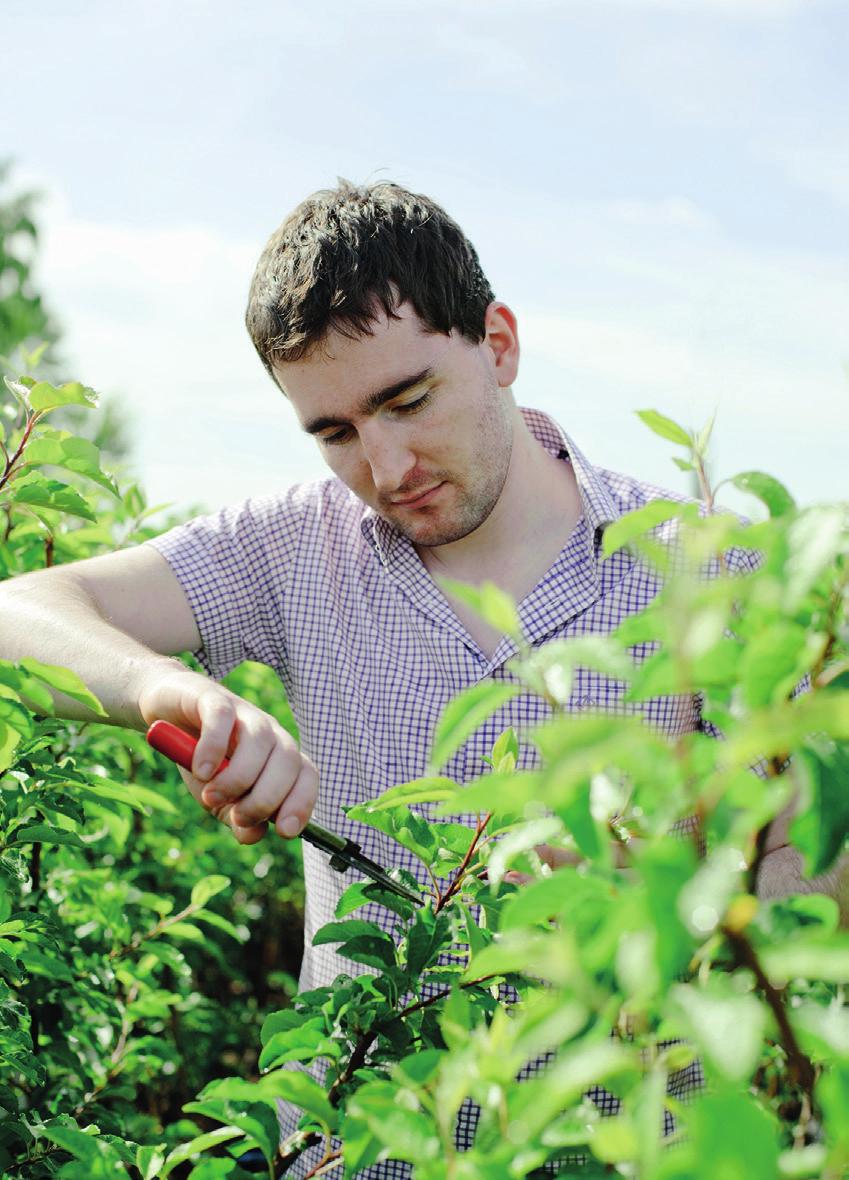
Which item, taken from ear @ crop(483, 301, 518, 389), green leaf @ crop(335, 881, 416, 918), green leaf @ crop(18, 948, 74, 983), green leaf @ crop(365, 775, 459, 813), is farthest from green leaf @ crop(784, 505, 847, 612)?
ear @ crop(483, 301, 518, 389)

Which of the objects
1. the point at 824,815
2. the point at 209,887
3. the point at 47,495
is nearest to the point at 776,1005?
the point at 824,815

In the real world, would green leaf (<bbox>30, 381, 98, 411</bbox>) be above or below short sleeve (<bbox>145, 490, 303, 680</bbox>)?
above

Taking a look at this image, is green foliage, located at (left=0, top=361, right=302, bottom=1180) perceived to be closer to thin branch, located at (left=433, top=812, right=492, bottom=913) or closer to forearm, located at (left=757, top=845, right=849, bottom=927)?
thin branch, located at (left=433, top=812, right=492, bottom=913)

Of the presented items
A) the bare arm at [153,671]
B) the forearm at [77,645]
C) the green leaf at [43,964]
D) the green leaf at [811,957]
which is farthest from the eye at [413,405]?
the green leaf at [811,957]

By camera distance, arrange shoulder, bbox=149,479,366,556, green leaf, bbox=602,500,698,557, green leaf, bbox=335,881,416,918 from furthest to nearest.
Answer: shoulder, bbox=149,479,366,556, green leaf, bbox=335,881,416,918, green leaf, bbox=602,500,698,557

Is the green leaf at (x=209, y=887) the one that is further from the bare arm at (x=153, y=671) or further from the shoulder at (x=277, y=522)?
the shoulder at (x=277, y=522)

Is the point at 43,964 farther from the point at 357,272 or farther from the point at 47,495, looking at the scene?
the point at 357,272

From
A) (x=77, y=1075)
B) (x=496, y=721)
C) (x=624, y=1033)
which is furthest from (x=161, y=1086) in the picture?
(x=624, y=1033)

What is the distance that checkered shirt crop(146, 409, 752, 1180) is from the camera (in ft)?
7.73

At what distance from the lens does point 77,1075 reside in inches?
88.4

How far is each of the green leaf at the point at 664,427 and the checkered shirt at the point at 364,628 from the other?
1.30 m

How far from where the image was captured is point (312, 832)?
1479mm

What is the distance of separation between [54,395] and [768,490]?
3.46ft

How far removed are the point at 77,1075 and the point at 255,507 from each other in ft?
4.09
